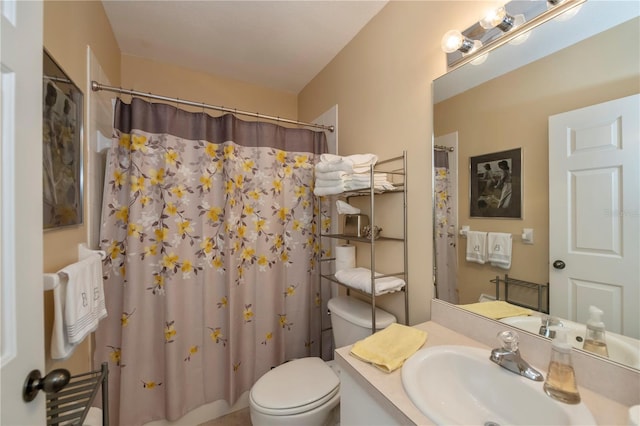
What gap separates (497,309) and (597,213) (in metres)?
0.44

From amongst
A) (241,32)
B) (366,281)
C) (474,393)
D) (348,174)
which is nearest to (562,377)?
(474,393)

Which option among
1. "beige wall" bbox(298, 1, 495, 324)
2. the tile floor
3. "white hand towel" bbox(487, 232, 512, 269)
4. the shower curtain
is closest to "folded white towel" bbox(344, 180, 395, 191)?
"beige wall" bbox(298, 1, 495, 324)

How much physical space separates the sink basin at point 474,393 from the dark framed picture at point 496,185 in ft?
1.65

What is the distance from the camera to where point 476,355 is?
2.78 feet

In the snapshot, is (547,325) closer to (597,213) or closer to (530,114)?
(597,213)

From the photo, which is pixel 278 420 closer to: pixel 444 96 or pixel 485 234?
pixel 485 234

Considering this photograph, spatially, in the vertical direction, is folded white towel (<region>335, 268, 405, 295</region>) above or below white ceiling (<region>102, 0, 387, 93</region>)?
below

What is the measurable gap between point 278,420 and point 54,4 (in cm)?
183

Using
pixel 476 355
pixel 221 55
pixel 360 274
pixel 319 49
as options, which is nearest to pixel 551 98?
pixel 476 355

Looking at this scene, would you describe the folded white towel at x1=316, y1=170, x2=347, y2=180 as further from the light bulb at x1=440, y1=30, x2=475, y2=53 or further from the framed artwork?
the framed artwork

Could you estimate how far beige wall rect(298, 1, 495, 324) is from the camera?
3.90 feet

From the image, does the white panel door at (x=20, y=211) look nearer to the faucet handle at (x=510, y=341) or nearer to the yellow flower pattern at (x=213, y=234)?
the yellow flower pattern at (x=213, y=234)

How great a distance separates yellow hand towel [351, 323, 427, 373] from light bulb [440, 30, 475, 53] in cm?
114

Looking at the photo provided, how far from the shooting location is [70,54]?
1.04m
